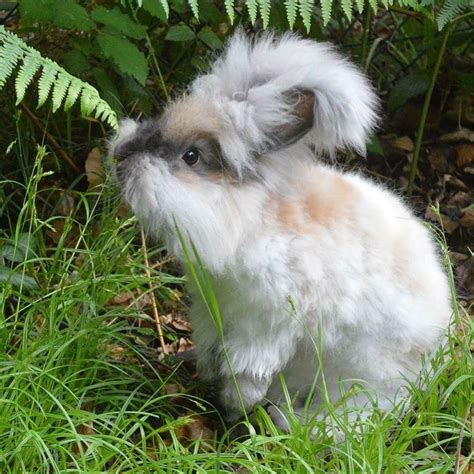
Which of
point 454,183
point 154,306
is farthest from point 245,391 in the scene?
point 454,183

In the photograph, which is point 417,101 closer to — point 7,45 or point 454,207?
point 454,207

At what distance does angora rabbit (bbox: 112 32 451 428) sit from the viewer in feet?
10.9

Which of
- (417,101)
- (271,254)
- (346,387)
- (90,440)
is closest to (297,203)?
(271,254)

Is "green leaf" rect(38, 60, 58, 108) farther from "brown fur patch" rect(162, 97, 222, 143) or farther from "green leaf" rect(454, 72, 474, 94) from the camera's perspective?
"green leaf" rect(454, 72, 474, 94)

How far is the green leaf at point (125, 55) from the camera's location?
3996 mm

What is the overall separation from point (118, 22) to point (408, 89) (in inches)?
70.8

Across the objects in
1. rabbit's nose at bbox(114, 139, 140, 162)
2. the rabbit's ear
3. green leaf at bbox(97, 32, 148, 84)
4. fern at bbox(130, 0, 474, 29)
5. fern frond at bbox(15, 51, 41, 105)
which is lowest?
green leaf at bbox(97, 32, 148, 84)

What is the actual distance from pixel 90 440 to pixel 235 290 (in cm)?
74

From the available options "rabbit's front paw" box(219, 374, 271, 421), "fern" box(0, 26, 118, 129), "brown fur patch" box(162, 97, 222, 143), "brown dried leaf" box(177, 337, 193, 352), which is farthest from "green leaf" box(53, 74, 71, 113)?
"brown dried leaf" box(177, 337, 193, 352)

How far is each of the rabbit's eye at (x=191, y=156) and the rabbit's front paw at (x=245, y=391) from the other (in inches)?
32.3

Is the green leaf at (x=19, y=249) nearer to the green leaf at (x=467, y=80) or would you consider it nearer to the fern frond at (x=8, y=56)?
the fern frond at (x=8, y=56)

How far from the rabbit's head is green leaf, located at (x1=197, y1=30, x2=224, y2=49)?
3.93 feet

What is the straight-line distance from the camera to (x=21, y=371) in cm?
335

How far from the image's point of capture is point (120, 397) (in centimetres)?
364
